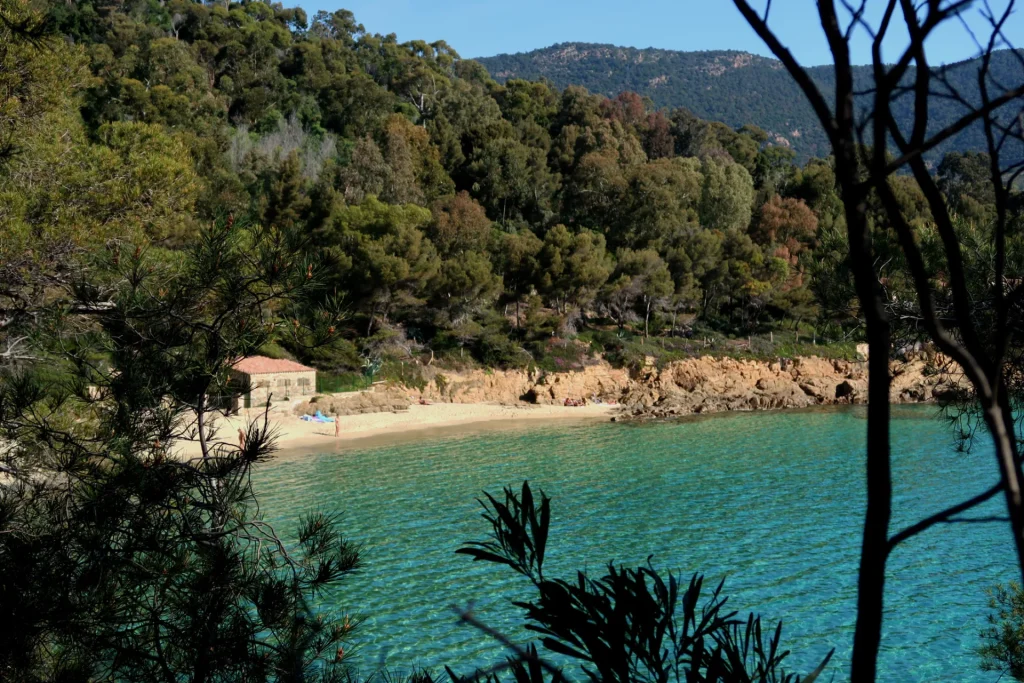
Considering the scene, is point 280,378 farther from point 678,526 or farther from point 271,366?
point 678,526

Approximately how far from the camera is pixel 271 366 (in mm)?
22359

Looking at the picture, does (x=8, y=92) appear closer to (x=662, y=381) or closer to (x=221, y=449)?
(x=221, y=449)

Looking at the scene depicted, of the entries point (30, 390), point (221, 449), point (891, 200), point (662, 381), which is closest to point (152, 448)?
point (221, 449)

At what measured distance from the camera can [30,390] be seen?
3.61 m

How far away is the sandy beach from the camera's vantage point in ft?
65.9

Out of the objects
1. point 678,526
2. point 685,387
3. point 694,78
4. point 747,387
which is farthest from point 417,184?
point 694,78

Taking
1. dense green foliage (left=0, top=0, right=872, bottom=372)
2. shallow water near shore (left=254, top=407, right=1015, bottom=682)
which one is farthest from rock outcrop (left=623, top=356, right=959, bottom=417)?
shallow water near shore (left=254, top=407, right=1015, bottom=682)

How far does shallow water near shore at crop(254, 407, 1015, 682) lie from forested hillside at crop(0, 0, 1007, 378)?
10.0 ft

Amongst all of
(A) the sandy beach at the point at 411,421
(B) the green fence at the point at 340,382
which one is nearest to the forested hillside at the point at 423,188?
(B) the green fence at the point at 340,382

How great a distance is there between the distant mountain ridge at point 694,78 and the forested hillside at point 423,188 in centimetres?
7912

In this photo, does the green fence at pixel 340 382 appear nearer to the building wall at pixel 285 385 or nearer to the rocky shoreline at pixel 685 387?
the building wall at pixel 285 385

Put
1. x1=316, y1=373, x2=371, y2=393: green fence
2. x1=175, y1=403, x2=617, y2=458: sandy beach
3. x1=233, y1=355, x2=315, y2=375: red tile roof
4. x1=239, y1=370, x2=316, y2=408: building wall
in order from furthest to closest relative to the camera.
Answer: x1=316, y1=373, x2=371, y2=393: green fence < x1=239, y1=370, x2=316, y2=408: building wall < x1=233, y1=355, x2=315, y2=375: red tile roof < x1=175, y1=403, x2=617, y2=458: sandy beach

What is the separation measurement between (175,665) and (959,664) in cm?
720

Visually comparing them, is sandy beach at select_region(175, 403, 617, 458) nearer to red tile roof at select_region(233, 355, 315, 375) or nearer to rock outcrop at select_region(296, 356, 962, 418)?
rock outcrop at select_region(296, 356, 962, 418)
